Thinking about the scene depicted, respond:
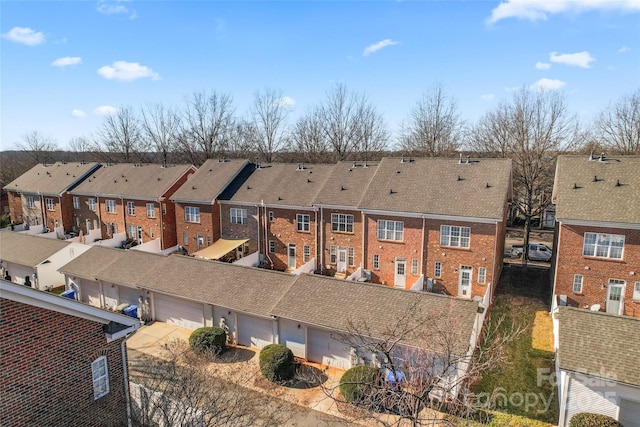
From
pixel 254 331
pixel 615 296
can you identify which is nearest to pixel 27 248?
pixel 254 331

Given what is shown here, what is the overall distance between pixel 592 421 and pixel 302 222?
75.4 feet

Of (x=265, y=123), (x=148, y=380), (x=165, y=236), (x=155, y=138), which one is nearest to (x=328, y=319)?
(x=148, y=380)

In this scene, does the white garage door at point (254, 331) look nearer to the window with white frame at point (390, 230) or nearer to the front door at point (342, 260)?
the front door at point (342, 260)

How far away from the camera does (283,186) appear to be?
35031 millimetres

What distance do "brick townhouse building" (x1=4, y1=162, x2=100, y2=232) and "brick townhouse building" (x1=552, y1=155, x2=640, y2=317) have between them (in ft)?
168

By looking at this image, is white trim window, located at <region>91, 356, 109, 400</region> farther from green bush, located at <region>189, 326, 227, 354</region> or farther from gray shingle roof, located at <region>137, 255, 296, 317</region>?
gray shingle roof, located at <region>137, 255, 296, 317</region>

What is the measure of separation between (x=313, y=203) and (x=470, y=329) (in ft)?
55.7

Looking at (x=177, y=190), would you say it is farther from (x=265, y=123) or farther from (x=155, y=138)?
(x=155, y=138)

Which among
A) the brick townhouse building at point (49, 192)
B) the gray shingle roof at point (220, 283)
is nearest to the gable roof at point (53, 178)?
the brick townhouse building at point (49, 192)

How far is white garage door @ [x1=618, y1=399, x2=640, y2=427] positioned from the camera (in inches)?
548

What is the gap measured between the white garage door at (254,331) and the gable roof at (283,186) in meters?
12.2

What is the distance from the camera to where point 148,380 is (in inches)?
729

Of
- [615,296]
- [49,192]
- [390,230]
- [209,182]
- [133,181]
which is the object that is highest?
[209,182]

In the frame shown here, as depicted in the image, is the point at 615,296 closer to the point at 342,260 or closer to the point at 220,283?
the point at 342,260
